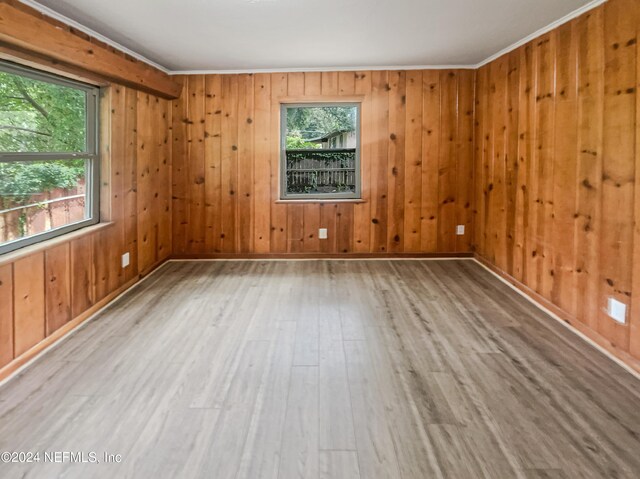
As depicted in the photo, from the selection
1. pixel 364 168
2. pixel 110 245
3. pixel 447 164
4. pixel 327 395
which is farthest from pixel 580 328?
pixel 110 245

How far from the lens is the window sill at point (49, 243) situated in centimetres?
278

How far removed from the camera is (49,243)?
127 inches

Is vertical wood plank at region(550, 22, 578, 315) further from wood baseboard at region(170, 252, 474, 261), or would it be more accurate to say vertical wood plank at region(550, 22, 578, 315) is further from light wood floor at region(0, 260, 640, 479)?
wood baseboard at region(170, 252, 474, 261)

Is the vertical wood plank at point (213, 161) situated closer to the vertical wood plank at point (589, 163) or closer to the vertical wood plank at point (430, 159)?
the vertical wood plank at point (430, 159)

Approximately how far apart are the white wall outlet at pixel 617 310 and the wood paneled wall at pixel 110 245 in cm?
358

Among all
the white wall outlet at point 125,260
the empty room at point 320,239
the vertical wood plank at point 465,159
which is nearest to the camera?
the empty room at point 320,239

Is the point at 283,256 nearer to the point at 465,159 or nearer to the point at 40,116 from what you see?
the point at 465,159

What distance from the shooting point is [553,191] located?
3789 millimetres

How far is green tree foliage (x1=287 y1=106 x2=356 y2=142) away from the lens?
5.77 metres

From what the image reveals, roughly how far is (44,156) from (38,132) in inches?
6.3

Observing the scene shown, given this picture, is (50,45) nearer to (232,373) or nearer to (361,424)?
(232,373)

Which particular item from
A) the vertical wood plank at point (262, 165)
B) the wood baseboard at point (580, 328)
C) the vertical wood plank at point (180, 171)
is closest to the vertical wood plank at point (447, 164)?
the wood baseboard at point (580, 328)

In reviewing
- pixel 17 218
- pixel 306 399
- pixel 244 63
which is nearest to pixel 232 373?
pixel 306 399

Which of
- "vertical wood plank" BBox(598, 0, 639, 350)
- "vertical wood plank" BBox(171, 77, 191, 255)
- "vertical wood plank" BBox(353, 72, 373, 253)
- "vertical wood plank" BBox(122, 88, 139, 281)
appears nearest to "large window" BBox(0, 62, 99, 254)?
"vertical wood plank" BBox(122, 88, 139, 281)
